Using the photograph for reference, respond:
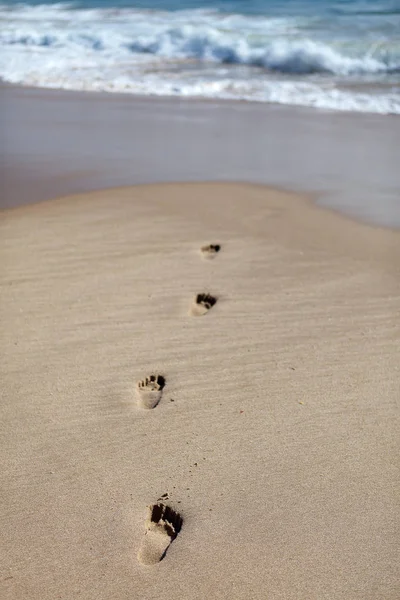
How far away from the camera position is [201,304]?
11.3 ft

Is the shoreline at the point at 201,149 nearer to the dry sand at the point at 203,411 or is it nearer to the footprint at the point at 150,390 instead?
the dry sand at the point at 203,411

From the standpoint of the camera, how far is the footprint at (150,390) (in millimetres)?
2684

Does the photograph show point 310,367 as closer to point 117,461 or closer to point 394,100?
point 117,461

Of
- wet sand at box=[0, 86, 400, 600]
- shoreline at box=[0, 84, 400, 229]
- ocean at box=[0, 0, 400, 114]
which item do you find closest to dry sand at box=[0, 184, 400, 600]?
wet sand at box=[0, 86, 400, 600]

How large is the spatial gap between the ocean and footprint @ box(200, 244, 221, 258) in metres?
3.99

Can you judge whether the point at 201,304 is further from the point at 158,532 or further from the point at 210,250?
the point at 158,532

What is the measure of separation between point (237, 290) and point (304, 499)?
1.49 metres

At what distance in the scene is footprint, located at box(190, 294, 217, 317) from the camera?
11.1 ft

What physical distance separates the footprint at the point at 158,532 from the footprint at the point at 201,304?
4.31ft

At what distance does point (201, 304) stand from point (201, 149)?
2.85 metres

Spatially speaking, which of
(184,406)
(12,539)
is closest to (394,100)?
(184,406)

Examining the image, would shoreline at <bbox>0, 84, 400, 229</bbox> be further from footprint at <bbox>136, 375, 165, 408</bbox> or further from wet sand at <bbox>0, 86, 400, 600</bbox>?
footprint at <bbox>136, 375, 165, 408</bbox>

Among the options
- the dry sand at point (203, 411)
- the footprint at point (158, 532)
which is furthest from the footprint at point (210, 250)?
the footprint at point (158, 532)

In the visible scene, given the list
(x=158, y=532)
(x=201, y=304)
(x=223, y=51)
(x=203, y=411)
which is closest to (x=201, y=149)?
(x=201, y=304)
